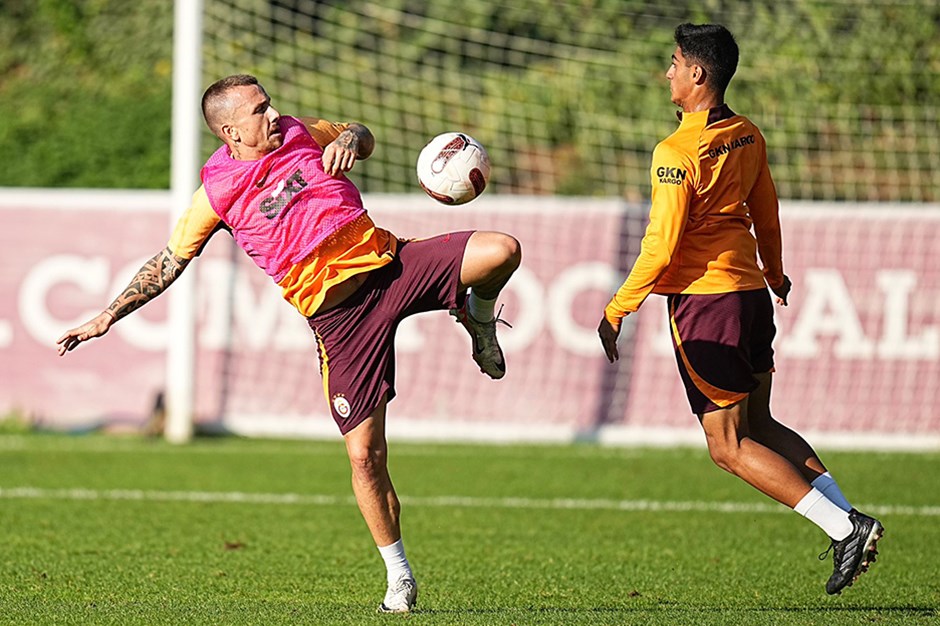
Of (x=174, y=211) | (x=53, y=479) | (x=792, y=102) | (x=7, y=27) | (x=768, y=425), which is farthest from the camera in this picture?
(x=7, y=27)

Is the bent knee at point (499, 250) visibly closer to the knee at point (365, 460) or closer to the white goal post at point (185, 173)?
the knee at point (365, 460)

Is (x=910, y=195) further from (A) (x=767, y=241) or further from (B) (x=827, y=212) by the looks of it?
(A) (x=767, y=241)

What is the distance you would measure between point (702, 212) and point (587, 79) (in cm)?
904

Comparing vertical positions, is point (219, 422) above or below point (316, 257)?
below

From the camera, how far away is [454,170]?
247 inches

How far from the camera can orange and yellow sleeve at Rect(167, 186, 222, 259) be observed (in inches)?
244

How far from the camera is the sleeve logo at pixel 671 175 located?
602cm

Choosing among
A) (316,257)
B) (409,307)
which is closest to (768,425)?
(409,307)

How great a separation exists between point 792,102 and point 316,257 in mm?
9267

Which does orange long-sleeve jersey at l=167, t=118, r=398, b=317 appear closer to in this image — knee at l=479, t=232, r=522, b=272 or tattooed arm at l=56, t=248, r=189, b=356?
tattooed arm at l=56, t=248, r=189, b=356

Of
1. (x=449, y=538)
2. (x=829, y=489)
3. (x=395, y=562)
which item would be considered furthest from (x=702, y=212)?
(x=449, y=538)

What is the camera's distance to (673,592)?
6746 millimetres

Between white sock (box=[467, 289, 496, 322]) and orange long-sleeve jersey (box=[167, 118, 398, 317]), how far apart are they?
0.45 meters

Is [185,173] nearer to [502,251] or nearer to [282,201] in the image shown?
[282,201]
